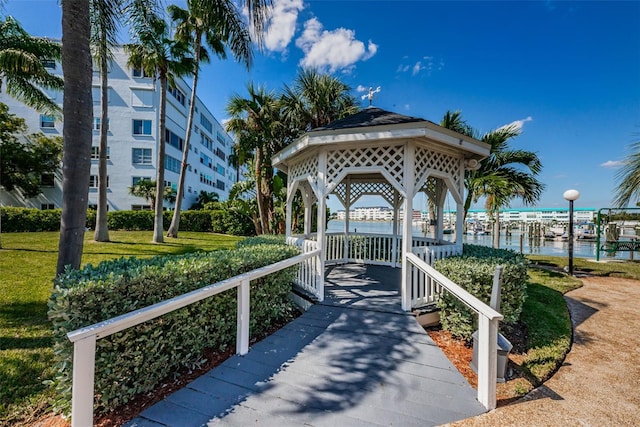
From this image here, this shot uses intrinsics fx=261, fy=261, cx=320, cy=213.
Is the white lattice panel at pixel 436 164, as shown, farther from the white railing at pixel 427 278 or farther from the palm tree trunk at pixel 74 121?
the palm tree trunk at pixel 74 121

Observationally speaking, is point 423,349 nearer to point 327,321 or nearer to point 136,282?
point 327,321

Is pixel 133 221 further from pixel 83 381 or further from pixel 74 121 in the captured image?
pixel 83 381

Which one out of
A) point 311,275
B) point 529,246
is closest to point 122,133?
point 311,275

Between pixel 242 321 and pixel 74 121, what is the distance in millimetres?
3415

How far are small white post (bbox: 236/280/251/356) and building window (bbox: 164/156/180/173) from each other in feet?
77.0

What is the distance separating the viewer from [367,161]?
5039mm

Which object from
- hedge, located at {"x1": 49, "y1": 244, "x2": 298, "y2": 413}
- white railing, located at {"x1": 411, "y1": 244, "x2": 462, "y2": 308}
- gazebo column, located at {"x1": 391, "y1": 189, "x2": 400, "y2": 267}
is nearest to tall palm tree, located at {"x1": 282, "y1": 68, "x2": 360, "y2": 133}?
gazebo column, located at {"x1": 391, "y1": 189, "x2": 400, "y2": 267}

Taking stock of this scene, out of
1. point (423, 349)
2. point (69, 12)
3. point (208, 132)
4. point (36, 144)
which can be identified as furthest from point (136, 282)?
point (208, 132)

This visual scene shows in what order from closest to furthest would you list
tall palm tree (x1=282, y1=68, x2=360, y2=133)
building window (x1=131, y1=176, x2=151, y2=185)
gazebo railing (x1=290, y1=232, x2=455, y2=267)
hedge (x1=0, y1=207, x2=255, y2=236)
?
1. gazebo railing (x1=290, y1=232, x2=455, y2=267)
2. tall palm tree (x1=282, y1=68, x2=360, y2=133)
3. hedge (x1=0, y1=207, x2=255, y2=236)
4. building window (x1=131, y1=176, x2=151, y2=185)

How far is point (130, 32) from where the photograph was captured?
319 inches

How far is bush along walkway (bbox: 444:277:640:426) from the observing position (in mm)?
2531

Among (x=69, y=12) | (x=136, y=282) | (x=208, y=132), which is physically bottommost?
(x=136, y=282)

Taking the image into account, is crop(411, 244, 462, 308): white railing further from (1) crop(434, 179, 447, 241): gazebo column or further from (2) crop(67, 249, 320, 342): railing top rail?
(2) crop(67, 249, 320, 342): railing top rail

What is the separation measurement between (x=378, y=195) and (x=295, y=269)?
4.75 metres
